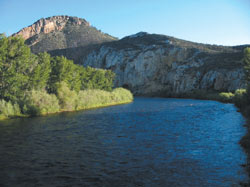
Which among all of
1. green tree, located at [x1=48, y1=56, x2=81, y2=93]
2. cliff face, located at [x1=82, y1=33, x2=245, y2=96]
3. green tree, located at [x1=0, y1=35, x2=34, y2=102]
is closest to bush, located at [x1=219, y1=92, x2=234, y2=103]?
cliff face, located at [x1=82, y1=33, x2=245, y2=96]

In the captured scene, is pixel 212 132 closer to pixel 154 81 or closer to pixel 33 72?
pixel 33 72

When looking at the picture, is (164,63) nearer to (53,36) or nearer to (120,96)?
(120,96)

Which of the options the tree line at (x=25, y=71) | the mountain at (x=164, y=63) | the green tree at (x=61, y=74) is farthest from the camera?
the mountain at (x=164, y=63)

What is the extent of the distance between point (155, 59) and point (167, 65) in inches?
365

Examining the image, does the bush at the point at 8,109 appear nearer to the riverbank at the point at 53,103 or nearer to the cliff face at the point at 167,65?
the riverbank at the point at 53,103

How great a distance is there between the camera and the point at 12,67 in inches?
1823

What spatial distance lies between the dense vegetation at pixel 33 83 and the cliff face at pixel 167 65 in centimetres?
7331

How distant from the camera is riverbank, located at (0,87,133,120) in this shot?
4306 cm

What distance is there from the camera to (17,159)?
18422 millimetres

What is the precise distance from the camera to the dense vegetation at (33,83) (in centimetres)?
4491

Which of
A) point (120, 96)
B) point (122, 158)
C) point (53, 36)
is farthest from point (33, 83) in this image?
point (53, 36)

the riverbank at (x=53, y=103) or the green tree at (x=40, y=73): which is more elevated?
the green tree at (x=40, y=73)

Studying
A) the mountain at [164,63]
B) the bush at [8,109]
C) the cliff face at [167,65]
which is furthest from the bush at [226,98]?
the bush at [8,109]

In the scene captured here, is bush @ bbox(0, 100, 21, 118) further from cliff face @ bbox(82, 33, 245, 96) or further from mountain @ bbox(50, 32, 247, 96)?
cliff face @ bbox(82, 33, 245, 96)
